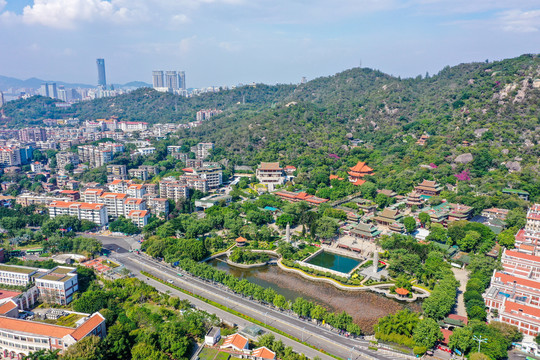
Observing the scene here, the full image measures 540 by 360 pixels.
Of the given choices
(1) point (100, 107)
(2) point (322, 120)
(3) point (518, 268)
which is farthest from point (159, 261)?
(1) point (100, 107)

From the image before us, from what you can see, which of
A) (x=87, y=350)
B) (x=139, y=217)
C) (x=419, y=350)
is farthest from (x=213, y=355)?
(x=139, y=217)

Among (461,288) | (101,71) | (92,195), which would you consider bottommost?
(461,288)

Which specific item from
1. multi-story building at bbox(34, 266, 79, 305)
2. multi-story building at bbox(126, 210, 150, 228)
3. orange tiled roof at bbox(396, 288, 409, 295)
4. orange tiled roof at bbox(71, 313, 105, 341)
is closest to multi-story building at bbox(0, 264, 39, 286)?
multi-story building at bbox(34, 266, 79, 305)

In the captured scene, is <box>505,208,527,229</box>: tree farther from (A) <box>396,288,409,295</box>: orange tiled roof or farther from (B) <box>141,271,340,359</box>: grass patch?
(B) <box>141,271,340,359</box>: grass patch

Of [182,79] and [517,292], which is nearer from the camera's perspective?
[517,292]

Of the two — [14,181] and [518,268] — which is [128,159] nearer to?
[14,181]

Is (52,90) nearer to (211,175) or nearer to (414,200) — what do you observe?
(211,175)

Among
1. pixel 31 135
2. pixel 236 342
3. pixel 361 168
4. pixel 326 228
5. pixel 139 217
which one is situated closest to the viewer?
pixel 236 342
